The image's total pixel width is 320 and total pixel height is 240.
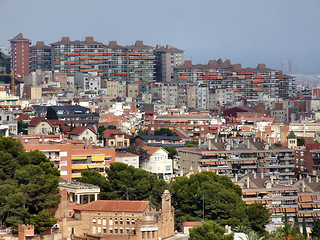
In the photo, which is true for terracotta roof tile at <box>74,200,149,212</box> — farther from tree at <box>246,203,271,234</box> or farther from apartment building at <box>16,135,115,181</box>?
apartment building at <box>16,135,115,181</box>

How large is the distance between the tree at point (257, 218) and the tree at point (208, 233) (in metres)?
5.51

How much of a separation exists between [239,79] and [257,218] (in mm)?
98460

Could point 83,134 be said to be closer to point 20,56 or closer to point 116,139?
point 116,139

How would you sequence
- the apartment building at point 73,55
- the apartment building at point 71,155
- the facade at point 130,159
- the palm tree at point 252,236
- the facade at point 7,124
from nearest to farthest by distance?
the palm tree at point 252,236 < the apartment building at point 71,155 < the facade at point 130,159 < the facade at point 7,124 < the apartment building at point 73,55

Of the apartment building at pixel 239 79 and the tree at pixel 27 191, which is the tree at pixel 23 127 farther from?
the apartment building at pixel 239 79

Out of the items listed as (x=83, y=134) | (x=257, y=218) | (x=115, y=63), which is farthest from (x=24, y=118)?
(x=115, y=63)

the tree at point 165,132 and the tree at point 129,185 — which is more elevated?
the tree at point 165,132

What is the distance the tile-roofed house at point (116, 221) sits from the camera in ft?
153

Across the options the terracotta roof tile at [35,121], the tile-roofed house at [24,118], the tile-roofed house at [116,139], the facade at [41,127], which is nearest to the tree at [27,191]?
the tile-roofed house at [116,139]

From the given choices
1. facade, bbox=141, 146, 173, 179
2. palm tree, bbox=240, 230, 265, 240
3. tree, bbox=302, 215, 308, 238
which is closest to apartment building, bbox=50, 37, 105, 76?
facade, bbox=141, 146, 173, 179

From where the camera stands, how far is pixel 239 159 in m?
71.2

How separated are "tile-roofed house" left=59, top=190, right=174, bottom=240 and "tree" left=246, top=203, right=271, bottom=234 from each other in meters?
6.02

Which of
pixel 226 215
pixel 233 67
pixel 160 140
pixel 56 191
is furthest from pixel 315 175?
pixel 233 67

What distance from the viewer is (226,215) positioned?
52.4m
